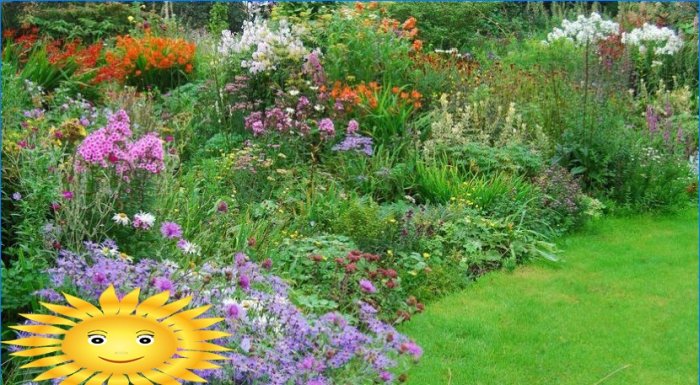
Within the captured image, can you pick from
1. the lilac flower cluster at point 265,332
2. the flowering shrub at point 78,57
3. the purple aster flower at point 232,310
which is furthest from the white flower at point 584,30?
the purple aster flower at point 232,310

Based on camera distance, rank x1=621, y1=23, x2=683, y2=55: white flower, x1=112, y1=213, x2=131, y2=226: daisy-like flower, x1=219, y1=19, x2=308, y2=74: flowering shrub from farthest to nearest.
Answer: x1=621, y1=23, x2=683, y2=55: white flower
x1=219, y1=19, x2=308, y2=74: flowering shrub
x1=112, y1=213, x2=131, y2=226: daisy-like flower

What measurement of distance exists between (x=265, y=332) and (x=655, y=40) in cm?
963

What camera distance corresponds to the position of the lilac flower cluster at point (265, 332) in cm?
311

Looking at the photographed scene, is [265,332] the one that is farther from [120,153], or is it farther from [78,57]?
[78,57]

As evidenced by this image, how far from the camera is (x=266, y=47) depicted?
334 inches

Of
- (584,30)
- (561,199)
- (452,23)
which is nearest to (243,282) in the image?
(561,199)

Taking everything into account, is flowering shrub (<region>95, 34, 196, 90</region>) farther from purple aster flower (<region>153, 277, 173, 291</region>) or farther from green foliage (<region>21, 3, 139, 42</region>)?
purple aster flower (<region>153, 277, 173, 291</region>)

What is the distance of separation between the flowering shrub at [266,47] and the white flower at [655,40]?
193 inches

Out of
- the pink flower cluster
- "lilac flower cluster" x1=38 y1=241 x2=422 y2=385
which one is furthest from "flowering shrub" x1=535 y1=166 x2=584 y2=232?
the pink flower cluster

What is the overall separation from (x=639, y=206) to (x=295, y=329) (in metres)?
4.71

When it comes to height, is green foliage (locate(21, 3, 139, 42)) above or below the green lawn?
below

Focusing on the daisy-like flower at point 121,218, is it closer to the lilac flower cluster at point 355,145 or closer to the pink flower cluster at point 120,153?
the pink flower cluster at point 120,153

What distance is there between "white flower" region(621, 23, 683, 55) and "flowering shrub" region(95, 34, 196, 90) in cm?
590

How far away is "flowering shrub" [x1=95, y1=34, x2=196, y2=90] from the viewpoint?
10.5 m
